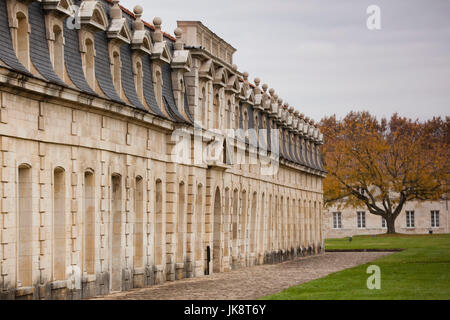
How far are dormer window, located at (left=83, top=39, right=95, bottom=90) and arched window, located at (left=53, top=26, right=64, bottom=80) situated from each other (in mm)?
→ 1775

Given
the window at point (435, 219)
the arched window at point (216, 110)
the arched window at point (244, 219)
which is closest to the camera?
the arched window at point (216, 110)

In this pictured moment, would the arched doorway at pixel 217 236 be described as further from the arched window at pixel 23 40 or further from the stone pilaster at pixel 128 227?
the arched window at pixel 23 40

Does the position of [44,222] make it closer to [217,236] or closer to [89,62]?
[89,62]

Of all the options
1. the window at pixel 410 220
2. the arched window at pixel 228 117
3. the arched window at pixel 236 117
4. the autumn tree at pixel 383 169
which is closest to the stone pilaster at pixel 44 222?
the arched window at pixel 228 117

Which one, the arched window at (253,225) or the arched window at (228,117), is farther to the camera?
the arched window at (253,225)

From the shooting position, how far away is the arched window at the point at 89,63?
28422mm

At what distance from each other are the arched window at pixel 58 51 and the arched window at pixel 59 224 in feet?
8.94

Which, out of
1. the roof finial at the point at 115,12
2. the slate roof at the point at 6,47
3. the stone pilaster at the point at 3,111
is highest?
the roof finial at the point at 115,12

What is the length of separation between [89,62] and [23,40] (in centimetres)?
447

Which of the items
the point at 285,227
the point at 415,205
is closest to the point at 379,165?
the point at 415,205

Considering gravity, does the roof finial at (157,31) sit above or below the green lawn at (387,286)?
above

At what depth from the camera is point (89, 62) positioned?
94.2ft

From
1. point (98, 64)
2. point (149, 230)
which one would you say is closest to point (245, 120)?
point (149, 230)
